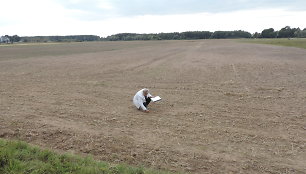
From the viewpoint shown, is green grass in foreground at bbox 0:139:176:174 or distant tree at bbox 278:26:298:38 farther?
distant tree at bbox 278:26:298:38

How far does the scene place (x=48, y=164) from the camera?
4961 mm

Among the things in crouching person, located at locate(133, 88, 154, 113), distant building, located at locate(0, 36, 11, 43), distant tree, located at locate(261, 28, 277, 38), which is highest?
distant tree, located at locate(261, 28, 277, 38)

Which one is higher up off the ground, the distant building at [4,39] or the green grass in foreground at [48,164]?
the distant building at [4,39]

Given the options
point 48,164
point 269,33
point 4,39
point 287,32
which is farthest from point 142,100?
point 4,39

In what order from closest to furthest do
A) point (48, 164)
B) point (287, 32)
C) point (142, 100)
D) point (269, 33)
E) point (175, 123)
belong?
point (48, 164) < point (175, 123) < point (142, 100) < point (287, 32) < point (269, 33)

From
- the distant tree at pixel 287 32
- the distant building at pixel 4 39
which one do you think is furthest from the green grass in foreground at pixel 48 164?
the distant building at pixel 4 39

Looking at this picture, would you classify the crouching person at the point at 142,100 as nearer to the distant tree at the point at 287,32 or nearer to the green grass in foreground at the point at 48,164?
the green grass in foreground at the point at 48,164

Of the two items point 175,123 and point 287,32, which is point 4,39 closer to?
point 287,32

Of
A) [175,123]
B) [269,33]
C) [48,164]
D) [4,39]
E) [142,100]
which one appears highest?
[269,33]

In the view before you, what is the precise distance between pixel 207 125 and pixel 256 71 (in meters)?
11.8

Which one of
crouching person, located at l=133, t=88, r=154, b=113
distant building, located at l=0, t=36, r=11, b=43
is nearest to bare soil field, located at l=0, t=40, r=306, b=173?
crouching person, located at l=133, t=88, r=154, b=113

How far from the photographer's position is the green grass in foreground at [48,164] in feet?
15.6

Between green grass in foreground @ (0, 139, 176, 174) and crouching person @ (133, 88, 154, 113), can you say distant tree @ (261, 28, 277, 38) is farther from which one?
green grass in foreground @ (0, 139, 176, 174)

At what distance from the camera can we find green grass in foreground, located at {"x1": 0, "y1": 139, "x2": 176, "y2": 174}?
476cm
